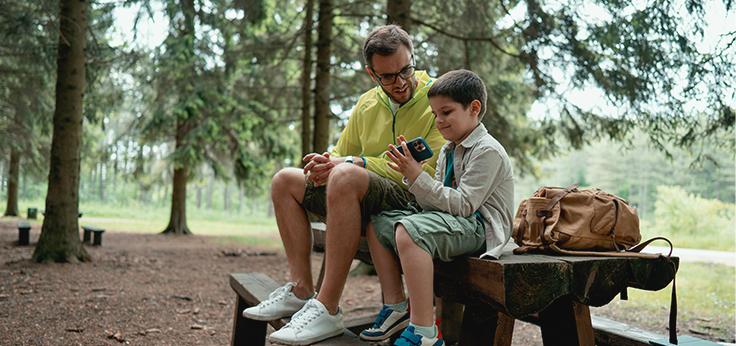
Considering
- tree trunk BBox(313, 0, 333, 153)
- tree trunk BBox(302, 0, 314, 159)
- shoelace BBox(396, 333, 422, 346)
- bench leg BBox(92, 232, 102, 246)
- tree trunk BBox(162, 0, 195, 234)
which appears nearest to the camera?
shoelace BBox(396, 333, 422, 346)

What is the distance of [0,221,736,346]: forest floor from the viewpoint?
3641mm

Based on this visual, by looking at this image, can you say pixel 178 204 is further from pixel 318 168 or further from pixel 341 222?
pixel 341 222

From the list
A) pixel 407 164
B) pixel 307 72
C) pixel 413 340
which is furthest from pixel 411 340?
pixel 307 72

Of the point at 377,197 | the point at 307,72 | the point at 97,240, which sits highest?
the point at 307,72

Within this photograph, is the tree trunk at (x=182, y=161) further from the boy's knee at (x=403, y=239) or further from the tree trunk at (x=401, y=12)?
the boy's knee at (x=403, y=239)

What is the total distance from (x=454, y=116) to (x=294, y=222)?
104 centimetres

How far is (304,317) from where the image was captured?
2.02 meters

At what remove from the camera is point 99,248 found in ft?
29.0

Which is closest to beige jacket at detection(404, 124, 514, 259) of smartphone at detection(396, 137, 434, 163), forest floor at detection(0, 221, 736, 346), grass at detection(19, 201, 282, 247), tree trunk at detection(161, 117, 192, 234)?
smartphone at detection(396, 137, 434, 163)

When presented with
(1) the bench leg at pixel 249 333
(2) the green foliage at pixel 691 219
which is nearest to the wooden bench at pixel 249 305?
(1) the bench leg at pixel 249 333

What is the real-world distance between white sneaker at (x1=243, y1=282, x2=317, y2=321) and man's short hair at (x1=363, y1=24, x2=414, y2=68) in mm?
1331

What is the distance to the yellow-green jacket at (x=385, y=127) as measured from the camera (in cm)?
253

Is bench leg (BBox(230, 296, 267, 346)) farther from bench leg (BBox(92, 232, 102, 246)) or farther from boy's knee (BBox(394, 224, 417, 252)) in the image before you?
bench leg (BBox(92, 232, 102, 246))

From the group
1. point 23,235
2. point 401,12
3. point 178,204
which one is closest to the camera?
point 401,12
